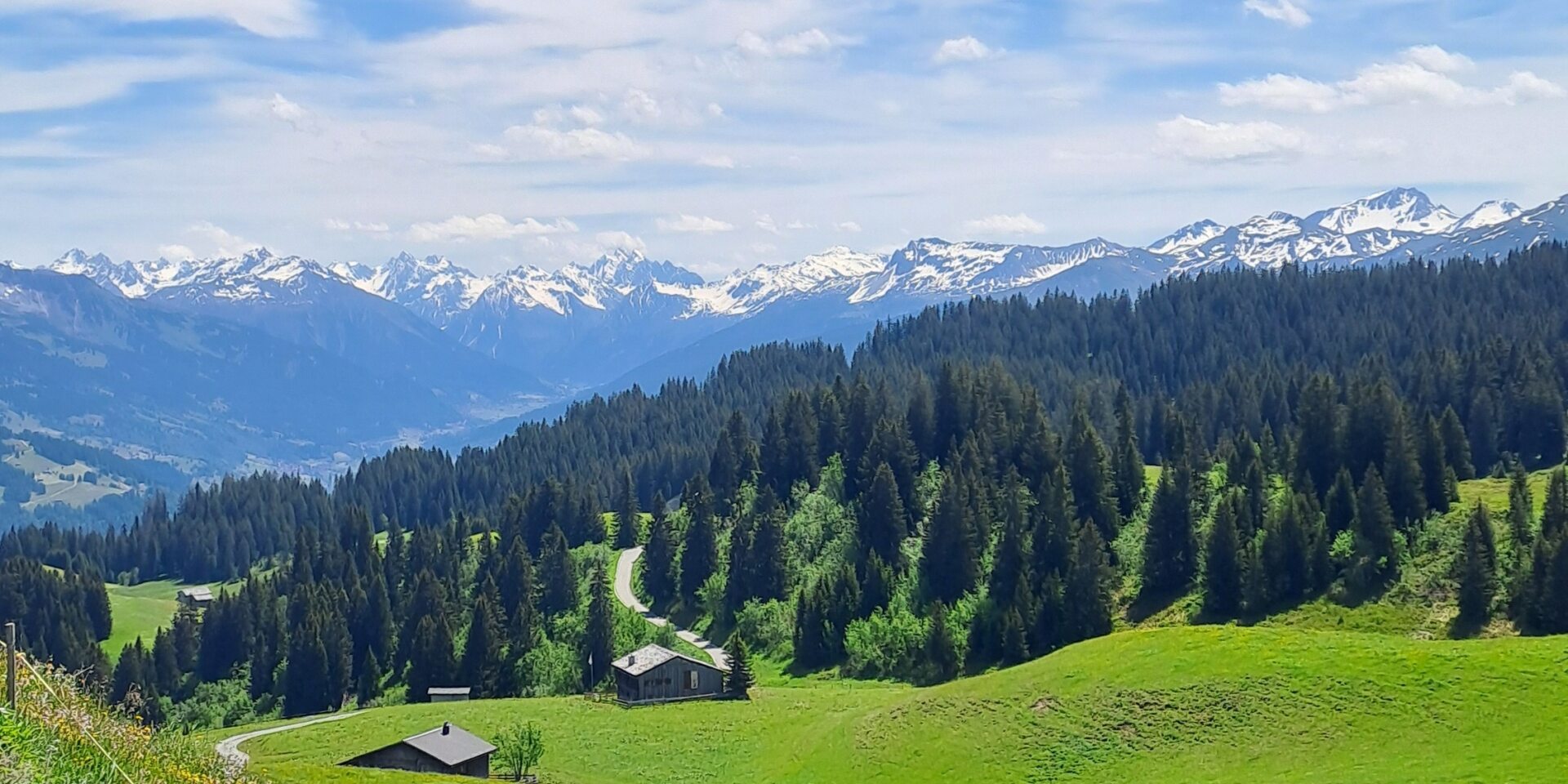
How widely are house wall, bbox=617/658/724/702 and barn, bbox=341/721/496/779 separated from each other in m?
27.8

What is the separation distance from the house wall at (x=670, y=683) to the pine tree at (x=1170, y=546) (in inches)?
1424

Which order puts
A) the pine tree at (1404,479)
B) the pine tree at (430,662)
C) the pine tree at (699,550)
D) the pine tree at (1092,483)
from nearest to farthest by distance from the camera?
the pine tree at (1404,479) → the pine tree at (1092,483) → the pine tree at (430,662) → the pine tree at (699,550)

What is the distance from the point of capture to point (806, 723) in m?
81.6

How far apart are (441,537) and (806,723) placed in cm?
9893

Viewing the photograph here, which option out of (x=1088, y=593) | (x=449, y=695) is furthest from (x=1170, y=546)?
(x=449, y=695)

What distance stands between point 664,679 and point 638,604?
159 feet

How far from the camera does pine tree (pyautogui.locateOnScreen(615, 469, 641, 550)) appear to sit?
A: 6880 inches

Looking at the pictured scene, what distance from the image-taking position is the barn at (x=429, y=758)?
67.1 m

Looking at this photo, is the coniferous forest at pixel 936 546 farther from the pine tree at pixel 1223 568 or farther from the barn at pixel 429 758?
the barn at pixel 429 758

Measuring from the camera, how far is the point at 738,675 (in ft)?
320

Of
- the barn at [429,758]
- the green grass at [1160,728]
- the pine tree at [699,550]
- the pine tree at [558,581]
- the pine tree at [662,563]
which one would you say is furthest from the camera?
the pine tree at [662,563]

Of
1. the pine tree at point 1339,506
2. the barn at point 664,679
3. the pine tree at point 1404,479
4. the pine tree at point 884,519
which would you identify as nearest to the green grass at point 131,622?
the pine tree at point 884,519

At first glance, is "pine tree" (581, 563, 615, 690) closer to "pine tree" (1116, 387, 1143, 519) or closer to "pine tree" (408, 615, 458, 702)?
"pine tree" (408, 615, 458, 702)

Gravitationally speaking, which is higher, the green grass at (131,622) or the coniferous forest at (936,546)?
the coniferous forest at (936,546)
